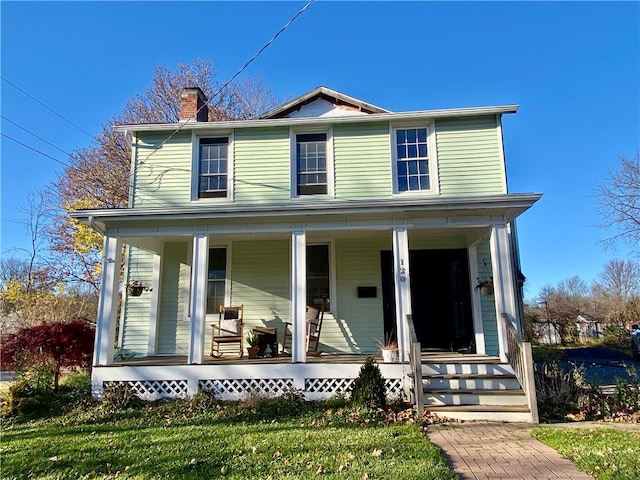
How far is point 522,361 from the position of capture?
6.24m

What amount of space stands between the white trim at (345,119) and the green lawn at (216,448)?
6.55m

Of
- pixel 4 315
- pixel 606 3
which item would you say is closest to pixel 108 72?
pixel 4 315

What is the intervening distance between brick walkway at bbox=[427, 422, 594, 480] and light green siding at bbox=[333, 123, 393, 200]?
541 centimetres

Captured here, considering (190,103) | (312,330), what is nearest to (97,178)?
(190,103)

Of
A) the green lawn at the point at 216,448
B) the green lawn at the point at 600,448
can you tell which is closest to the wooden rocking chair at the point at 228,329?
the green lawn at the point at 216,448

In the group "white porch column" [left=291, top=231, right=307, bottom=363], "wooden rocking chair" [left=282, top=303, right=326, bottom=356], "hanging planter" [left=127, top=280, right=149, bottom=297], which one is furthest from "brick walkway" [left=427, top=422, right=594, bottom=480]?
"hanging planter" [left=127, top=280, right=149, bottom=297]

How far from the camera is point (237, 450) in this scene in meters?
4.71

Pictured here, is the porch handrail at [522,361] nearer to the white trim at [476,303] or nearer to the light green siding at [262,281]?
the white trim at [476,303]

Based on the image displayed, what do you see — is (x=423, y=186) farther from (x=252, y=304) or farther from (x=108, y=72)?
(x=108, y=72)

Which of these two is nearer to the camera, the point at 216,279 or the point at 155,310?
the point at 155,310

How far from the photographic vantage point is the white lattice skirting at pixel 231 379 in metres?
7.11

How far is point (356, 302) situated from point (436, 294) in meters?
1.86

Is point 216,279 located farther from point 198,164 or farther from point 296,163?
point 296,163

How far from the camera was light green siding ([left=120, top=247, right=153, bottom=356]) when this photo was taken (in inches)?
367
